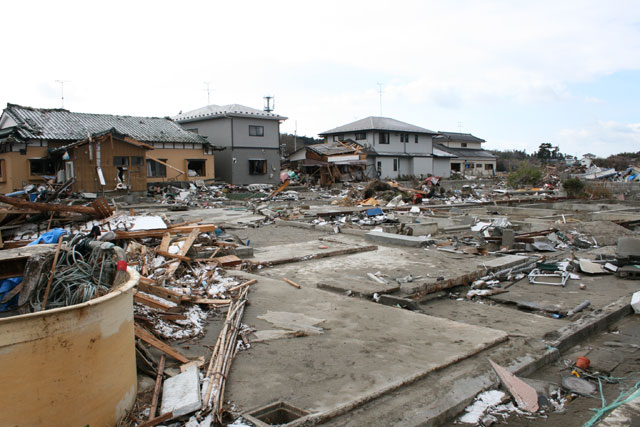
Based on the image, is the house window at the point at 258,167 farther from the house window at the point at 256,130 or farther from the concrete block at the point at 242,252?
the concrete block at the point at 242,252

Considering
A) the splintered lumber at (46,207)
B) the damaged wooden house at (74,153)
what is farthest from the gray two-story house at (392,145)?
the splintered lumber at (46,207)

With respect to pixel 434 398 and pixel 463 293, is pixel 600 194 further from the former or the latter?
pixel 434 398

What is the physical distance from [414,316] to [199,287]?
3.15m

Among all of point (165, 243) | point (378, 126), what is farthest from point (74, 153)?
point (378, 126)

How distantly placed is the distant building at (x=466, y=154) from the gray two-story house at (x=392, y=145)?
5.73 m

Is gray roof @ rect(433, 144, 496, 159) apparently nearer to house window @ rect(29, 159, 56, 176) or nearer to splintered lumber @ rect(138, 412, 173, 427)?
house window @ rect(29, 159, 56, 176)

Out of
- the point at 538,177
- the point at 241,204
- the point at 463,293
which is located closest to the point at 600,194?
the point at 538,177

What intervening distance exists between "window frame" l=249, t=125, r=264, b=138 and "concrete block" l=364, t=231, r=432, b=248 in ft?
75.7

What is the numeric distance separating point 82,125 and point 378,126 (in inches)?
951

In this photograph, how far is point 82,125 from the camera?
27531 mm

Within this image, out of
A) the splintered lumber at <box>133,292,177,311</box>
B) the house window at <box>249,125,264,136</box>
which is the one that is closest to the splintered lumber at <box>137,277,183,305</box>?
the splintered lumber at <box>133,292,177,311</box>

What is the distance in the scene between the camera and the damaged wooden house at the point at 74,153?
23656 millimetres

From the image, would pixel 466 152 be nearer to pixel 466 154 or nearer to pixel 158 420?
pixel 466 154

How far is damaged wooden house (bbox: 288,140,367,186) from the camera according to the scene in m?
36.7
